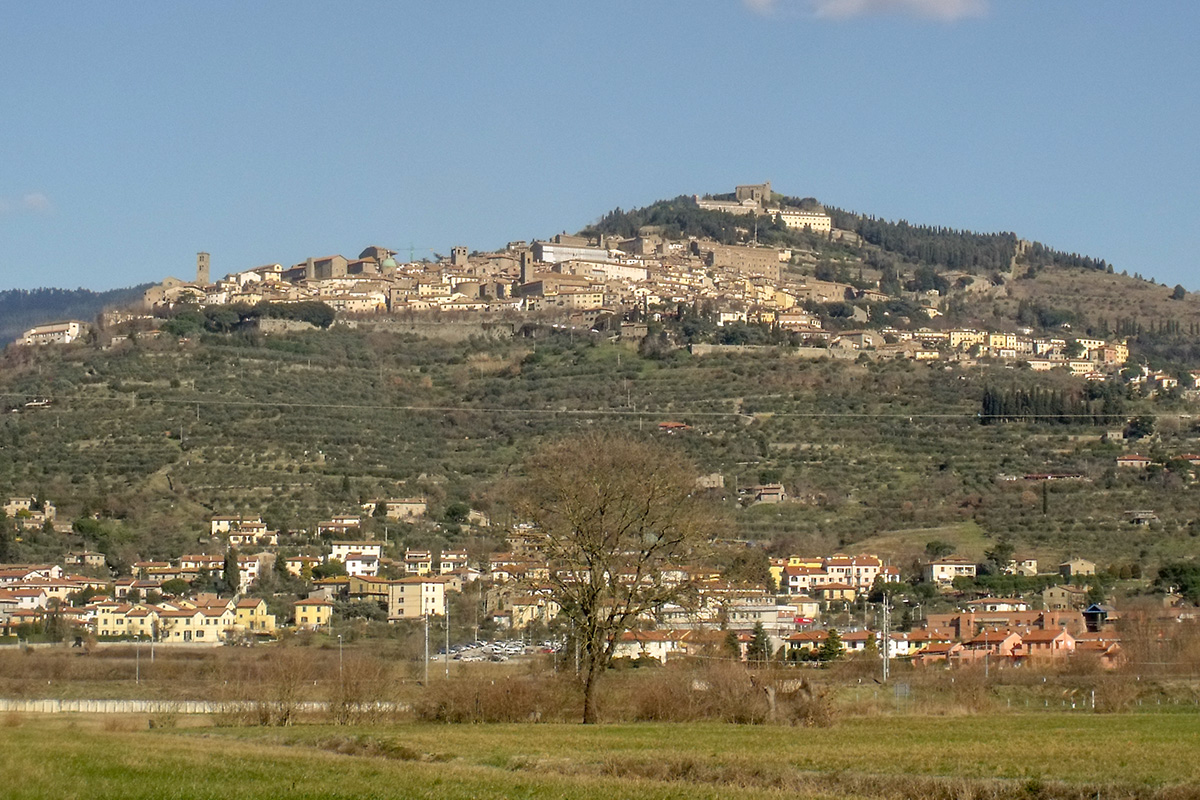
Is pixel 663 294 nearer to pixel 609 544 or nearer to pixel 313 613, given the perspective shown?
pixel 313 613

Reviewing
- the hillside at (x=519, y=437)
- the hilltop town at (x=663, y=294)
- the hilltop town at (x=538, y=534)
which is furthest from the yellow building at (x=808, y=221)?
the hillside at (x=519, y=437)

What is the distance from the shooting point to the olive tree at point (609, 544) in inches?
989

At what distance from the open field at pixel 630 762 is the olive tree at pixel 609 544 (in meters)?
3.56

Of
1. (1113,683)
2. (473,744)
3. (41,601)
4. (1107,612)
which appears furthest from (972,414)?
(473,744)

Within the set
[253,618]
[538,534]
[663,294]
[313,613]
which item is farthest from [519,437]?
[663,294]

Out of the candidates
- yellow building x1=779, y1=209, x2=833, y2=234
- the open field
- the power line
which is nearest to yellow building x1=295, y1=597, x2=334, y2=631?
the open field

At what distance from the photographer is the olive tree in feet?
82.4

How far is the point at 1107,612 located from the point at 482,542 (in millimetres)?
23494

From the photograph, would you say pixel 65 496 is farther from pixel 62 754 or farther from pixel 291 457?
pixel 62 754

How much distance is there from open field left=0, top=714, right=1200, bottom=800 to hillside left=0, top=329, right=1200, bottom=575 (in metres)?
34.4

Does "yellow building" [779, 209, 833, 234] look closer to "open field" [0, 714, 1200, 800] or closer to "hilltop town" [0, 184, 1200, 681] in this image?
"hilltop town" [0, 184, 1200, 681]

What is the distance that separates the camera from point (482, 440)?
7488 centimetres

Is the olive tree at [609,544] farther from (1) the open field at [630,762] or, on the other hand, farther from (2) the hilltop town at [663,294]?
(2) the hilltop town at [663,294]

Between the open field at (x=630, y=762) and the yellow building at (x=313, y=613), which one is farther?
the yellow building at (x=313, y=613)
